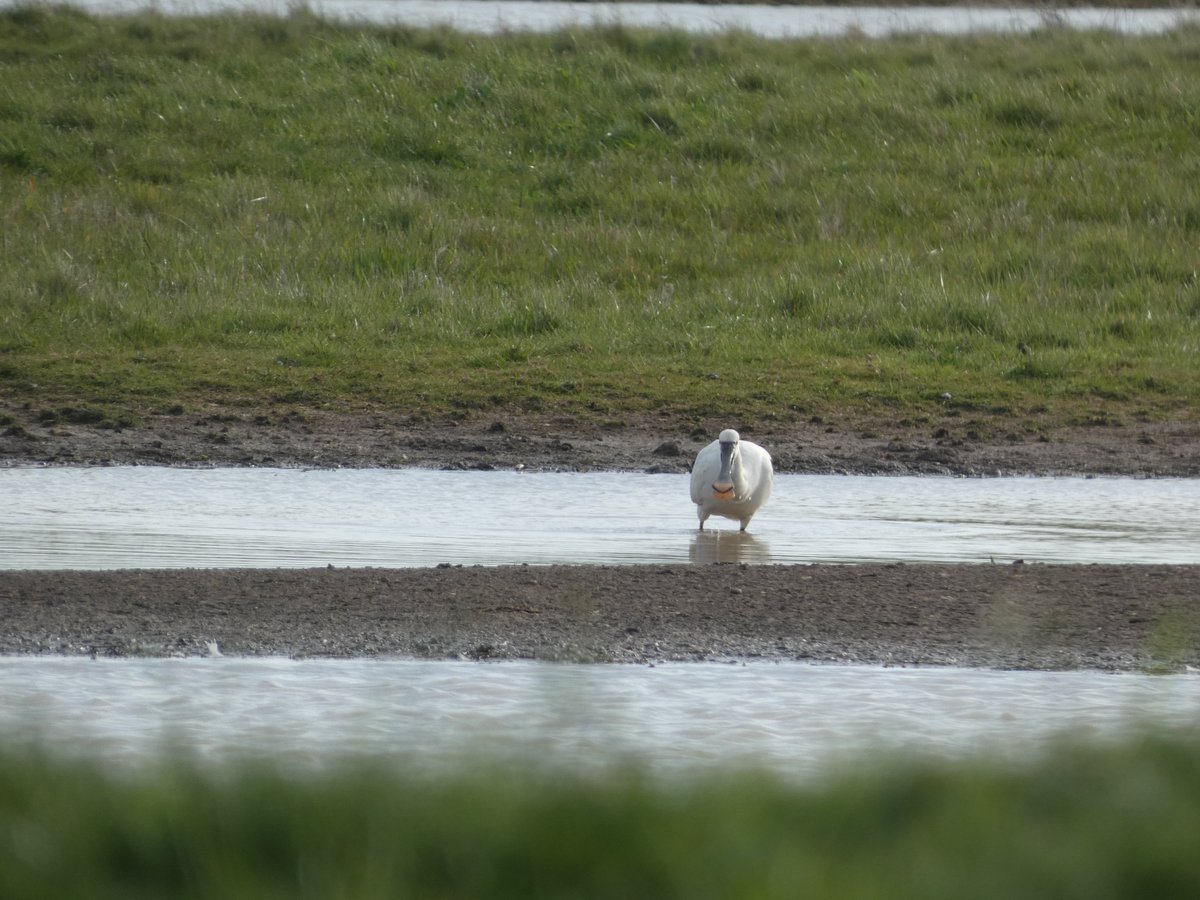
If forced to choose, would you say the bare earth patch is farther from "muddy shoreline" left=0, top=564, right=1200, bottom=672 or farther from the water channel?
the water channel

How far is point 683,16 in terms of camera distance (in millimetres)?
24438

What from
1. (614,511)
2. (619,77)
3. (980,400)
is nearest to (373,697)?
(614,511)

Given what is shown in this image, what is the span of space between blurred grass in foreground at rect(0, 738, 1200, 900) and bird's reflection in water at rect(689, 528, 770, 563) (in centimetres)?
576

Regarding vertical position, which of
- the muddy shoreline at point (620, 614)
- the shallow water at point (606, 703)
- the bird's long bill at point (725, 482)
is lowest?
the shallow water at point (606, 703)

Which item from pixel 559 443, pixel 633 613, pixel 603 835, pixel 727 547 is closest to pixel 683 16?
pixel 559 443

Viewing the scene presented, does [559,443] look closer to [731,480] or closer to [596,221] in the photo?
[731,480]

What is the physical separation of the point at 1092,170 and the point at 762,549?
1133 cm

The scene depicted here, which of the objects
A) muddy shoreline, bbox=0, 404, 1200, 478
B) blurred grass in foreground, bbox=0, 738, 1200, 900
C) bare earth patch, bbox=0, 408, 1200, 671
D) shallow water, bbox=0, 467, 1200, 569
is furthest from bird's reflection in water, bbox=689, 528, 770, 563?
blurred grass in foreground, bbox=0, 738, 1200, 900

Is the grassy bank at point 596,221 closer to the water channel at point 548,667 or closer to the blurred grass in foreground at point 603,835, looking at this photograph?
the water channel at point 548,667

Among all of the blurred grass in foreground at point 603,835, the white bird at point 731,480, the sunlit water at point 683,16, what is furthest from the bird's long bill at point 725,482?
the sunlit water at point 683,16

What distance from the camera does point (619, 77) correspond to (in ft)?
69.3

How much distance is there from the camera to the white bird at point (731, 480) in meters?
8.97

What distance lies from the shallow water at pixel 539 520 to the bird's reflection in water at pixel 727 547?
0.01 metres

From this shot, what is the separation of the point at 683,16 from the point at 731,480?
1661 centimetres
